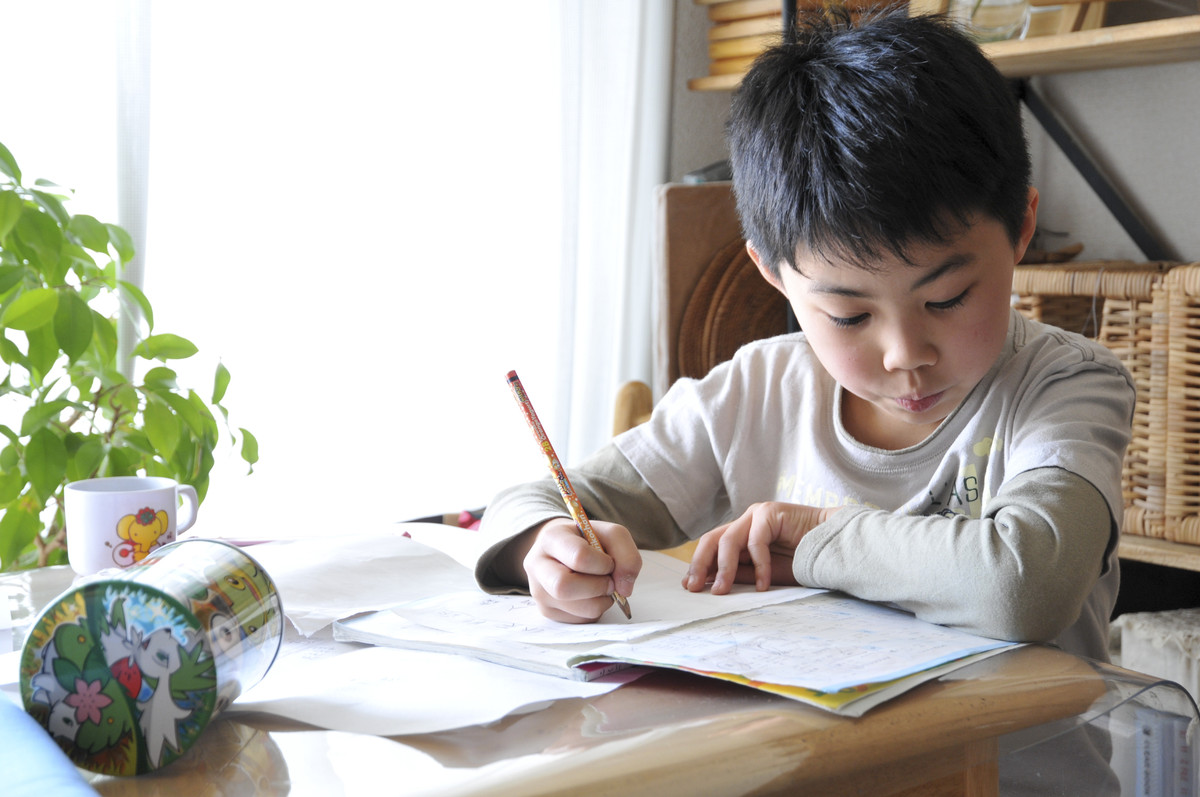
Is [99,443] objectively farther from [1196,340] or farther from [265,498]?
[1196,340]

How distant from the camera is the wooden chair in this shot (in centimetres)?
167

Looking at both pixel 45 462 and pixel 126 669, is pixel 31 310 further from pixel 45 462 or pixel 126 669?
pixel 126 669

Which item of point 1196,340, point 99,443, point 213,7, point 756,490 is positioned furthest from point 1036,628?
point 213,7

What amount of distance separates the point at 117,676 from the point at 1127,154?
1.81m

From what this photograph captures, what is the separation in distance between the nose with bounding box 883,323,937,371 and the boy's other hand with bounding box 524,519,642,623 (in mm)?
218

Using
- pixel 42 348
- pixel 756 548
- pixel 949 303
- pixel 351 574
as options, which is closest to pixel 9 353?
pixel 42 348

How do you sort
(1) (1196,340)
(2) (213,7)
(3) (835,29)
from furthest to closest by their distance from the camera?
(2) (213,7), (1) (1196,340), (3) (835,29)

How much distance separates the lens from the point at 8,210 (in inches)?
34.3

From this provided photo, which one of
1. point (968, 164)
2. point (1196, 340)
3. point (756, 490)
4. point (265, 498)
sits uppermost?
point (968, 164)

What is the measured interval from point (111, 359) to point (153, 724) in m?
0.66

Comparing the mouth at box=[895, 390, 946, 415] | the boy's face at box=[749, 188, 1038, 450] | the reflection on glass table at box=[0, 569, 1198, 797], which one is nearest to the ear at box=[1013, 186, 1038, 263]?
the boy's face at box=[749, 188, 1038, 450]

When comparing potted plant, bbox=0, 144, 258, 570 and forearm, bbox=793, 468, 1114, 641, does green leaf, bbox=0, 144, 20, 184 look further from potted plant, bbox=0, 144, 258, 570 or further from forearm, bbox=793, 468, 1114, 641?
forearm, bbox=793, 468, 1114, 641

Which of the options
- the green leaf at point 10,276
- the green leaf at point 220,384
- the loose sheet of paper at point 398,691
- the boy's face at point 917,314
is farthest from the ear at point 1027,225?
the green leaf at point 10,276

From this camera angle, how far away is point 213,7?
1498mm
